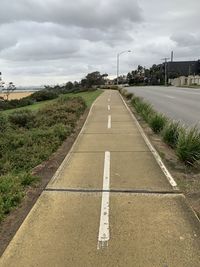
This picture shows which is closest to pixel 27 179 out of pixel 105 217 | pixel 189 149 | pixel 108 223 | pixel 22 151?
pixel 105 217

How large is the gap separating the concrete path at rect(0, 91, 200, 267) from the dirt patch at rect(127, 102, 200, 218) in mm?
223

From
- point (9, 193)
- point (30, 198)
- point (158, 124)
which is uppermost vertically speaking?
point (158, 124)

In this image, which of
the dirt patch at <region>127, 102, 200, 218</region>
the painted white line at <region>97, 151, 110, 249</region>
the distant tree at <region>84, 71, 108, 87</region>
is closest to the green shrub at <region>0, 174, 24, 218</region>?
the painted white line at <region>97, 151, 110, 249</region>

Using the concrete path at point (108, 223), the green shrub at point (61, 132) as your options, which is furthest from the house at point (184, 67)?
the concrete path at point (108, 223)

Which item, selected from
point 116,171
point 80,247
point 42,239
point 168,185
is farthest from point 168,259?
point 116,171

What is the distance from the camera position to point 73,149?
10586 mm

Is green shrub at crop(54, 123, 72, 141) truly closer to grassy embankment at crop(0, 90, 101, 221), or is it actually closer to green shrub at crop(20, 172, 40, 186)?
grassy embankment at crop(0, 90, 101, 221)

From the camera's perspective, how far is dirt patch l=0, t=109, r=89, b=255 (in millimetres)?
4889

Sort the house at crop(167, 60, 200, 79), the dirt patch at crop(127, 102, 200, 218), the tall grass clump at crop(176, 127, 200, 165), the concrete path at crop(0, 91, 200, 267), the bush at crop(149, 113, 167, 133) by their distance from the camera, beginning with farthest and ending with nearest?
1. the house at crop(167, 60, 200, 79)
2. the bush at crop(149, 113, 167, 133)
3. the tall grass clump at crop(176, 127, 200, 165)
4. the dirt patch at crop(127, 102, 200, 218)
5. the concrete path at crop(0, 91, 200, 267)

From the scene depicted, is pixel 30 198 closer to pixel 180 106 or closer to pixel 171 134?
pixel 171 134

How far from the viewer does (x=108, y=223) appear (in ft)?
16.6

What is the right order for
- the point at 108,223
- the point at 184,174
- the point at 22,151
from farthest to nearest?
1. the point at 22,151
2. the point at 184,174
3. the point at 108,223

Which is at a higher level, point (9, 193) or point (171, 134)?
point (171, 134)

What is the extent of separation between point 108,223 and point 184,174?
3.13 m
